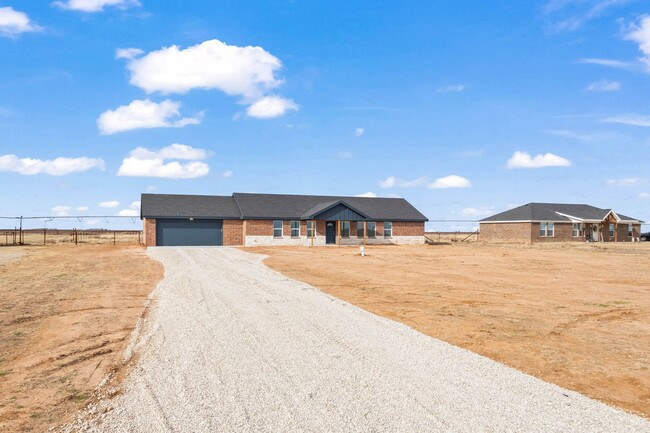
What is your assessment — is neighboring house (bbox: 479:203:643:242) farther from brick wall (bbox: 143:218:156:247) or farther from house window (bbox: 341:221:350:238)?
brick wall (bbox: 143:218:156:247)

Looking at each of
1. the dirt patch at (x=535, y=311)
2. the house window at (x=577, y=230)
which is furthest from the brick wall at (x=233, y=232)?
the house window at (x=577, y=230)

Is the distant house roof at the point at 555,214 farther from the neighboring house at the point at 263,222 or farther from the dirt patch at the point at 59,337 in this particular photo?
the dirt patch at the point at 59,337

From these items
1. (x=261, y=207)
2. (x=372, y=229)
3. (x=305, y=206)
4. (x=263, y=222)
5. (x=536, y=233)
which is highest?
(x=305, y=206)

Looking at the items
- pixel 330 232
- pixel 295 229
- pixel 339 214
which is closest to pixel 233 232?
pixel 295 229

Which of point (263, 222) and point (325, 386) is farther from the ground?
point (263, 222)

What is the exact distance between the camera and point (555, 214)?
193ft

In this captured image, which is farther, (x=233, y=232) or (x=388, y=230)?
(x=388, y=230)

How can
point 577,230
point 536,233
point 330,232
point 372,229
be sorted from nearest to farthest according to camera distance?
point 330,232 → point 372,229 → point 536,233 → point 577,230

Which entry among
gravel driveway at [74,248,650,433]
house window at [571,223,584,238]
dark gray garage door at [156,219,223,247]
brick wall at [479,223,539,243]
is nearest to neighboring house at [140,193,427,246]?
dark gray garage door at [156,219,223,247]

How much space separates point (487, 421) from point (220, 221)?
4223 centimetres

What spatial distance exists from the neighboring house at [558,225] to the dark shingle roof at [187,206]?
33050 millimetres

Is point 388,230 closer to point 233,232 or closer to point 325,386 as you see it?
point 233,232

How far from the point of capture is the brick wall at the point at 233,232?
46406 mm

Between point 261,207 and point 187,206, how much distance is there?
6952 millimetres
